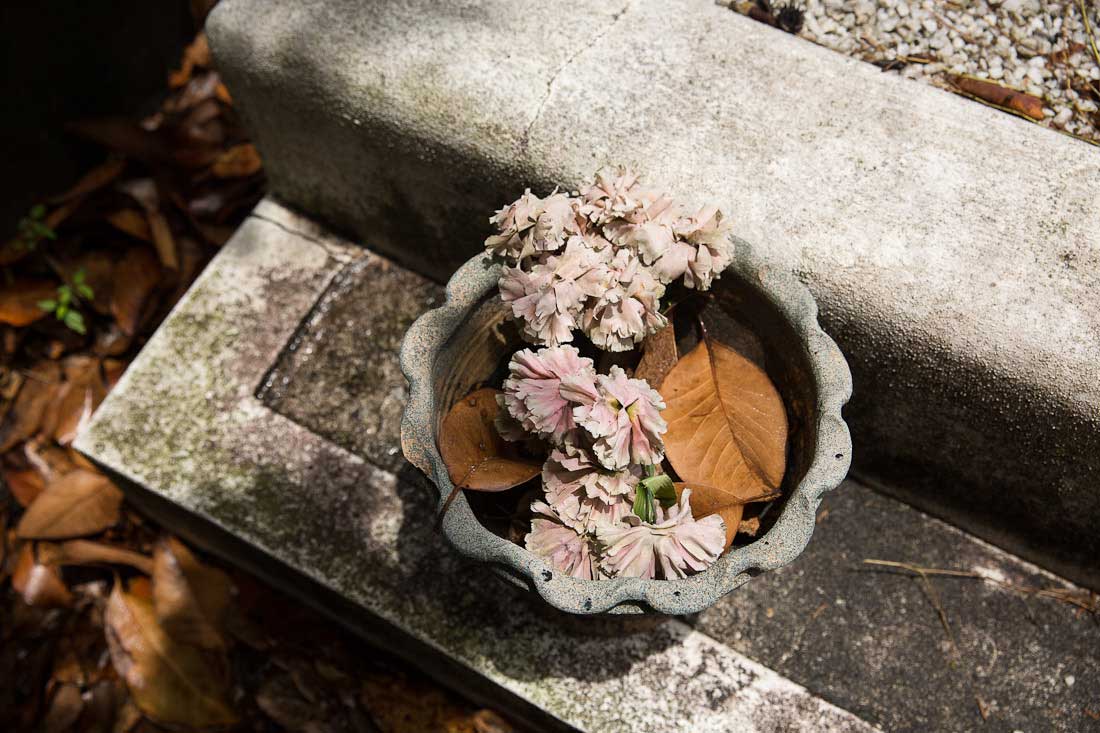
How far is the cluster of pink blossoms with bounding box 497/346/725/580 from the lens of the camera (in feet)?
3.81

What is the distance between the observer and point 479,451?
4.38 ft

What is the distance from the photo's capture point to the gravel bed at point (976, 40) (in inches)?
69.9

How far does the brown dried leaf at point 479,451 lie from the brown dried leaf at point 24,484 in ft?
4.30

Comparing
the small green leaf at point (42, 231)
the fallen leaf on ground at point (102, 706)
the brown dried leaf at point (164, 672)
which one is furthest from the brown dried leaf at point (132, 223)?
the fallen leaf on ground at point (102, 706)

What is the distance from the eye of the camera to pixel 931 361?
4.86 ft

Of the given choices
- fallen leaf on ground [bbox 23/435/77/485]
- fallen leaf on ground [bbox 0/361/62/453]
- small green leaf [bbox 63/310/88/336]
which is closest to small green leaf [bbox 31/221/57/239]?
small green leaf [bbox 63/310/88/336]

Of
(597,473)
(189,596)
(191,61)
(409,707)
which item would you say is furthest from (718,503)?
(191,61)

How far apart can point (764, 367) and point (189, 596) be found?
4.42 ft

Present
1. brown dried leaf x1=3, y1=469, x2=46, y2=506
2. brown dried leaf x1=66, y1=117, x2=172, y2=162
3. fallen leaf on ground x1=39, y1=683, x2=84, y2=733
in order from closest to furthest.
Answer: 1. fallen leaf on ground x1=39, y1=683, x2=84, y2=733
2. brown dried leaf x1=3, y1=469, x2=46, y2=506
3. brown dried leaf x1=66, y1=117, x2=172, y2=162

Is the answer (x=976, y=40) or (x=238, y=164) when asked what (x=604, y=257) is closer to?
(x=976, y=40)

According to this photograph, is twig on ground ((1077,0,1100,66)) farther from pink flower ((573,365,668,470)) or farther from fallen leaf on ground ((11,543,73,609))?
fallen leaf on ground ((11,543,73,609))

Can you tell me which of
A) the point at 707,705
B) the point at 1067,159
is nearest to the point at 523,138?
the point at 1067,159

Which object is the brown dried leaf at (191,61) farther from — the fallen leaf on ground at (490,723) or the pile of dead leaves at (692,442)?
the fallen leaf on ground at (490,723)

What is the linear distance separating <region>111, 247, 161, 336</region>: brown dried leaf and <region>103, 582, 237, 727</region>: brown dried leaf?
2.26 ft
